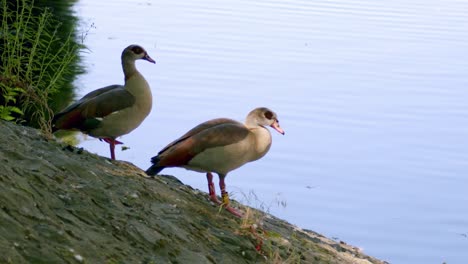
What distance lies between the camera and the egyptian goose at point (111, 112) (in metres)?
10.5

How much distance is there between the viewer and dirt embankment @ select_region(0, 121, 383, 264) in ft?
22.7

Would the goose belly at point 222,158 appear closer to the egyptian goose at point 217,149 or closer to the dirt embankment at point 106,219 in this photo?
the egyptian goose at point 217,149

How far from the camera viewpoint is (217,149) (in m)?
9.32

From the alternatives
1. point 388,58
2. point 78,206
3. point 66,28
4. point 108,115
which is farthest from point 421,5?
point 78,206

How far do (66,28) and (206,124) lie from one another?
1744 cm

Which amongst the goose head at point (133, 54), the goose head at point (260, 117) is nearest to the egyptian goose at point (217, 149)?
the goose head at point (260, 117)

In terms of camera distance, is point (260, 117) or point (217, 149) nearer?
point (217, 149)

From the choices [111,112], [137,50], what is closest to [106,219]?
[111,112]

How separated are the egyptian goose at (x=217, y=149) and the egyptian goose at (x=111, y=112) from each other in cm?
105

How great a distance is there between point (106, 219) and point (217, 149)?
5.92 feet

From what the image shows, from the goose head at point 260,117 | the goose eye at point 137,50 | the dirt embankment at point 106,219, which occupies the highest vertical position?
the goose eye at point 137,50

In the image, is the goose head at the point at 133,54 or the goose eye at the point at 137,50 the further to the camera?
the goose eye at the point at 137,50

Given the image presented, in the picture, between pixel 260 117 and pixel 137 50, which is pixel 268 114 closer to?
pixel 260 117

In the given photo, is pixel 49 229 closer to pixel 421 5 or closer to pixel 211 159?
pixel 211 159
